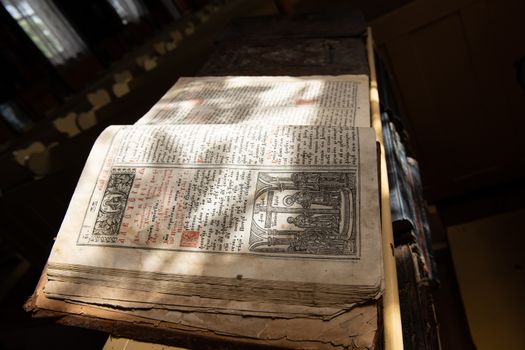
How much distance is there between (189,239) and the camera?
522 mm

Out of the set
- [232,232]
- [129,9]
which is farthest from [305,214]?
[129,9]

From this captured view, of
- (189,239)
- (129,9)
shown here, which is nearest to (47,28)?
(129,9)

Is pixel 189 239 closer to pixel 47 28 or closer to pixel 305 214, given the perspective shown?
pixel 305 214

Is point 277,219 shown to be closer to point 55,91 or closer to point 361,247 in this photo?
point 361,247

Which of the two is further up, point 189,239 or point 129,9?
point 129,9

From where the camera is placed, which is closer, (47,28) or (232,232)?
(232,232)

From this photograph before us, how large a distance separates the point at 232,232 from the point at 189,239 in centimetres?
6

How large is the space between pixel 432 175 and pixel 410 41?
63 cm

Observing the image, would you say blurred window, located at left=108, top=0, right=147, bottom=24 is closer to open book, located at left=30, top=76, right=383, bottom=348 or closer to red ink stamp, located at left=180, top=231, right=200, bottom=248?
open book, located at left=30, top=76, right=383, bottom=348

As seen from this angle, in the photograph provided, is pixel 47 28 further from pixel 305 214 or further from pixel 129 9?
pixel 305 214

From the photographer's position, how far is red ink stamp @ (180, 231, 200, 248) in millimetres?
518

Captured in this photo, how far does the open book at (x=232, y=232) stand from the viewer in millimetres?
453

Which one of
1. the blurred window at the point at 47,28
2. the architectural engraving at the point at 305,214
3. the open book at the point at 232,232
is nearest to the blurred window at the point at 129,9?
the blurred window at the point at 47,28

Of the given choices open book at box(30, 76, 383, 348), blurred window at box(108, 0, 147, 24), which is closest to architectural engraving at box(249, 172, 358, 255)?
open book at box(30, 76, 383, 348)
